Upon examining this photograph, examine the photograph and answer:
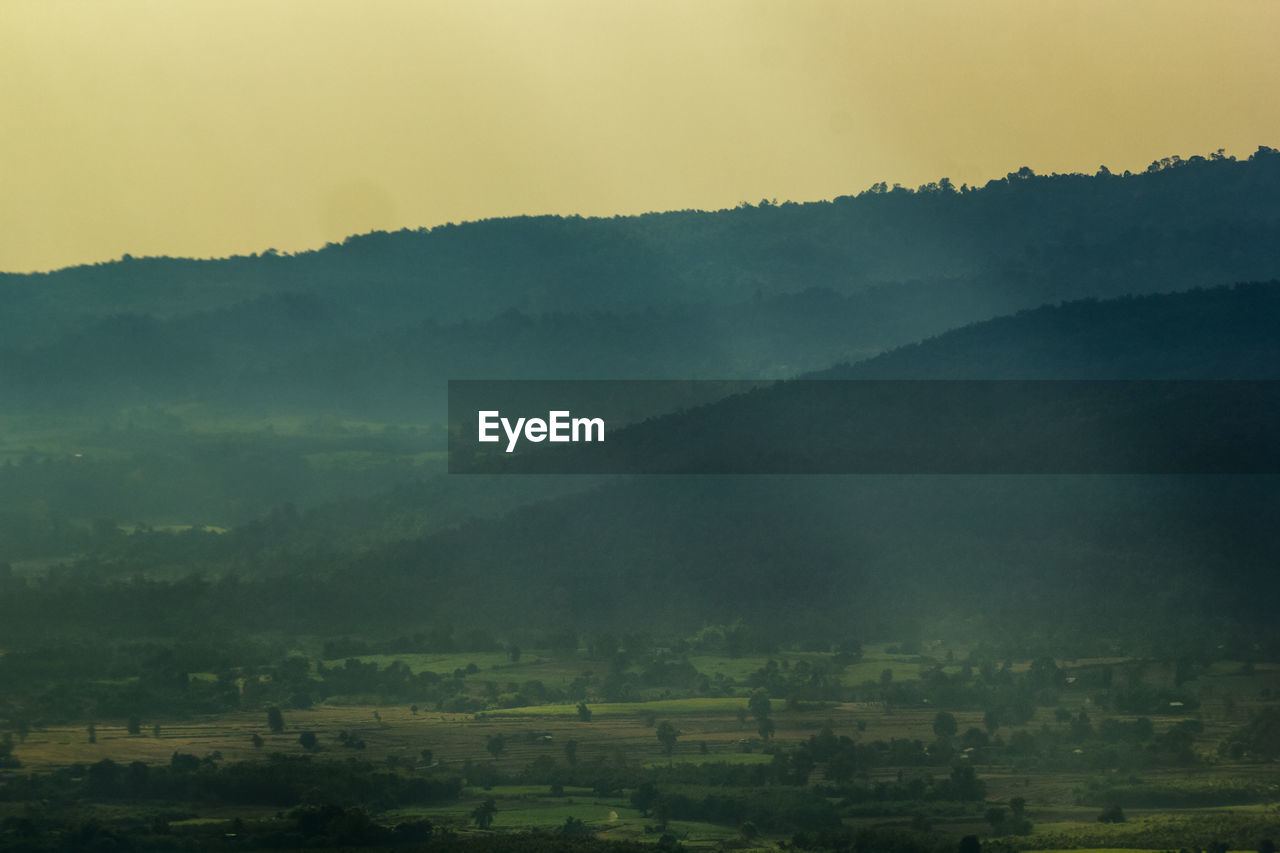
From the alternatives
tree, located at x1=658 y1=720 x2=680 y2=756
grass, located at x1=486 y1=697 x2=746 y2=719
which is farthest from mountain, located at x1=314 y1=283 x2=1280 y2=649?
tree, located at x1=658 y1=720 x2=680 y2=756

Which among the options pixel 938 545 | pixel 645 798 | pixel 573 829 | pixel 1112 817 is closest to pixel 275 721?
pixel 645 798

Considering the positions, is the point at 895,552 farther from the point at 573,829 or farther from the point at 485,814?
the point at 573,829

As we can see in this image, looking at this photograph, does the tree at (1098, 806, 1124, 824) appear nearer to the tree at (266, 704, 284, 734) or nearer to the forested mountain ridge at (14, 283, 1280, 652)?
the forested mountain ridge at (14, 283, 1280, 652)

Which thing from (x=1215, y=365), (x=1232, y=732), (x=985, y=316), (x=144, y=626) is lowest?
(x=1232, y=732)

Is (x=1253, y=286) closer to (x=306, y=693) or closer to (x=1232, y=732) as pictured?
(x=1232, y=732)

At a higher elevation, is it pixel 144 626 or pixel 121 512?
pixel 121 512

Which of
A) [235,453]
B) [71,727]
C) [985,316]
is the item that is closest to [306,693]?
[71,727]
